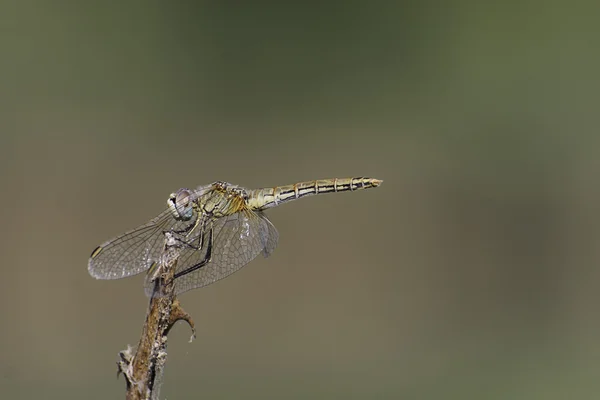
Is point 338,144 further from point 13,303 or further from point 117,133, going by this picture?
point 13,303

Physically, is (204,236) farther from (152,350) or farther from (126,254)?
(152,350)

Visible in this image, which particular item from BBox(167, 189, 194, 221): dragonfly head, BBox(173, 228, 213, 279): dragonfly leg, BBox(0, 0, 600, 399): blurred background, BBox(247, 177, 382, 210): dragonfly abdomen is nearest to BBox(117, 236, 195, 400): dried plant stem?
BBox(173, 228, 213, 279): dragonfly leg

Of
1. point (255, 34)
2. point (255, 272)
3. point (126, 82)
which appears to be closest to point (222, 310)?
point (255, 272)

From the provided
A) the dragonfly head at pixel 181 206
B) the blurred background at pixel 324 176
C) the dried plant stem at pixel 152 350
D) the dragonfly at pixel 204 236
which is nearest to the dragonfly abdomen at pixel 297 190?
the dragonfly at pixel 204 236

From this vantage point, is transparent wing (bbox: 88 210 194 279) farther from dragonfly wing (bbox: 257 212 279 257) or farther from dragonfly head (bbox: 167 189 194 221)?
dragonfly wing (bbox: 257 212 279 257)

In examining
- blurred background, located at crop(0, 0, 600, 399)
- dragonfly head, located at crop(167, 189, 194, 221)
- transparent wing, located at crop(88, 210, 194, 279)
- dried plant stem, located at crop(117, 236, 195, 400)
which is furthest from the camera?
blurred background, located at crop(0, 0, 600, 399)

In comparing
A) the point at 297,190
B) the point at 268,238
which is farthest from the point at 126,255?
the point at 297,190
